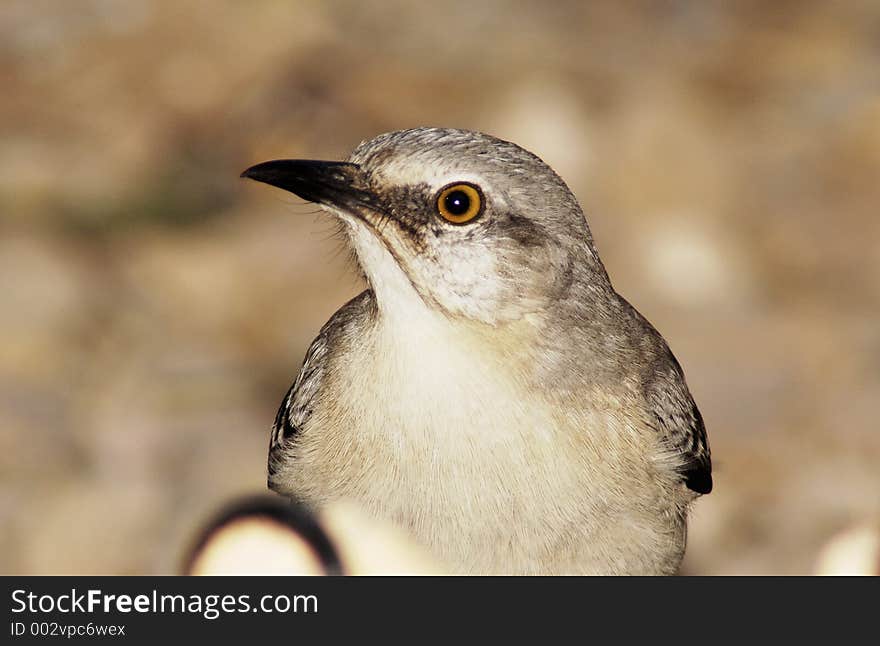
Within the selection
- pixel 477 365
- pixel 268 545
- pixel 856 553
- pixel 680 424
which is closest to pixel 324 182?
pixel 477 365

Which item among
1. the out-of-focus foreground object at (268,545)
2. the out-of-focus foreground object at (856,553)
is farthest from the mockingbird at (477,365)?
the out-of-focus foreground object at (268,545)

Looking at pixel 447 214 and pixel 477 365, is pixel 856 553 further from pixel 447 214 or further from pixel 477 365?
pixel 447 214

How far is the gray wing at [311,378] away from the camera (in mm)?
5875

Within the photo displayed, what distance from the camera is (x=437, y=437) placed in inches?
204

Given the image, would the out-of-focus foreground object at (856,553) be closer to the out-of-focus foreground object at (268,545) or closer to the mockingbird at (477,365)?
the mockingbird at (477,365)

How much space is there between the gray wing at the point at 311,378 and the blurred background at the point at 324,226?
2.74 meters

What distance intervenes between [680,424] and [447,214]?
185 centimetres

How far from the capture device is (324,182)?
512 cm

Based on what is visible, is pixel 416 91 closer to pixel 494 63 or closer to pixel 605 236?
pixel 494 63

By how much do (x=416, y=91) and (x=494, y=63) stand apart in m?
1.26

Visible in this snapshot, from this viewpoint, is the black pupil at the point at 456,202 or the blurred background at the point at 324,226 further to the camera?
the blurred background at the point at 324,226

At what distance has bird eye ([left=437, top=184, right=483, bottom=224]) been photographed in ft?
16.6
